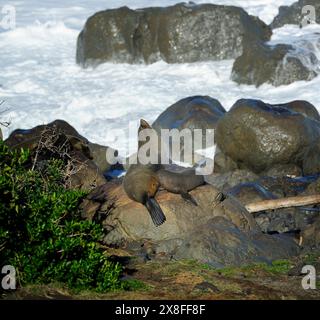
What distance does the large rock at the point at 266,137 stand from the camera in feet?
51.0

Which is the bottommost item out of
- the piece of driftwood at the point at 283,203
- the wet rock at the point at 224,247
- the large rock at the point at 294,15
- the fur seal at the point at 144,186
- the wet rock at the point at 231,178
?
the wet rock at the point at 231,178

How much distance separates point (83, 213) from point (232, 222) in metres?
1.95

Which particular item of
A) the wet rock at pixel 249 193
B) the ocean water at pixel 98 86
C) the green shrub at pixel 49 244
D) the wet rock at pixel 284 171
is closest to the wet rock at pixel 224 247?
the green shrub at pixel 49 244

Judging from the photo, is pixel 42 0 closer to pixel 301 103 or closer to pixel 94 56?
pixel 94 56

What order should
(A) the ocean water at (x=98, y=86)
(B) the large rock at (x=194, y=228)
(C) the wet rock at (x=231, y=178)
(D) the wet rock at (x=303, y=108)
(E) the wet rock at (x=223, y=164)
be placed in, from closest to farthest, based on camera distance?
1. (B) the large rock at (x=194, y=228)
2. (C) the wet rock at (x=231, y=178)
3. (E) the wet rock at (x=223, y=164)
4. (D) the wet rock at (x=303, y=108)
5. (A) the ocean water at (x=98, y=86)

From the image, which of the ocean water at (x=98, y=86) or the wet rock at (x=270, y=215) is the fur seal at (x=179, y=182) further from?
the ocean water at (x=98, y=86)

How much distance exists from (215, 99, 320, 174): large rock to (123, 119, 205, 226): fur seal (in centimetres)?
536

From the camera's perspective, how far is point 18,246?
7391mm

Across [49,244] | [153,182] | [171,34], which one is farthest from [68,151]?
[171,34]

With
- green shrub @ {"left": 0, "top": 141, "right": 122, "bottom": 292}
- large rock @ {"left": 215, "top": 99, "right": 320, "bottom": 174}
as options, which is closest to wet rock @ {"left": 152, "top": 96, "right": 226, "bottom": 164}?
large rock @ {"left": 215, "top": 99, "right": 320, "bottom": 174}

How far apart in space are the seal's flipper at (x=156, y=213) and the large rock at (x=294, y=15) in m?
19.6

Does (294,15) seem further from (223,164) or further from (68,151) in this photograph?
(68,151)

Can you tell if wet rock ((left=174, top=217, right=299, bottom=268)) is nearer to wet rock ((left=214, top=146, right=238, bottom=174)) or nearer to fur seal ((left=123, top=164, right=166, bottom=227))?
fur seal ((left=123, top=164, right=166, bottom=227))

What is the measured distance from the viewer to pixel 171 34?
25.9 m
